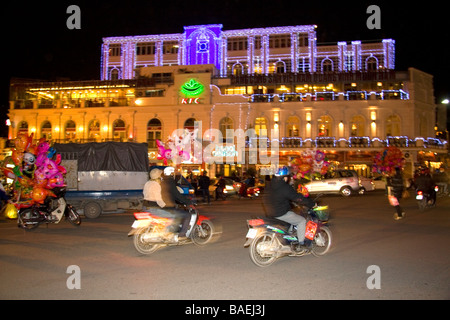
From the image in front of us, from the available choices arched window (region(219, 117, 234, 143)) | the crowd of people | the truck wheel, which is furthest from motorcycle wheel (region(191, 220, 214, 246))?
arched window (region(219, 117, 234, 143))

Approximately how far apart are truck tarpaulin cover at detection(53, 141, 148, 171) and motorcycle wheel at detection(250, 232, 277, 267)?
10.2 metres

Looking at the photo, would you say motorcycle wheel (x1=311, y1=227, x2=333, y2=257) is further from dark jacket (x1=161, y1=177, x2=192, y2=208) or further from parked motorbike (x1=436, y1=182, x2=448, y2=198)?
parked motorbike (x1=436, y1=182, x2=448, y2=198)

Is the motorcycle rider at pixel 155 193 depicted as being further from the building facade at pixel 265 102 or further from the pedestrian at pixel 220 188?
the building facade at pixel 265 102

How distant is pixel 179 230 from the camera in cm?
886

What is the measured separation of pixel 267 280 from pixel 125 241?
16.0 ft

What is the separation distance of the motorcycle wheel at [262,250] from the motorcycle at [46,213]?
7876 mm

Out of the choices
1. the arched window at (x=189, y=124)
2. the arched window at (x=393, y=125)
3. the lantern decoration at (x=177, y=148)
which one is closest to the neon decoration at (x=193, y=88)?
the arched window at (x=189, y=124)

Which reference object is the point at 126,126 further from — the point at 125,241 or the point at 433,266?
the point at 433,266

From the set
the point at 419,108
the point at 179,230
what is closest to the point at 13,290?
the point at 179,230

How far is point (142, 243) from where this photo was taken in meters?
8.62

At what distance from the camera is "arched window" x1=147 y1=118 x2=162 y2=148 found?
44.3 metres

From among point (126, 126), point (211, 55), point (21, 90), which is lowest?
point (126, 126)

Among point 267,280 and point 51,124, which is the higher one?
point 51,124

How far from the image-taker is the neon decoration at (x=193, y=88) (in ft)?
143
